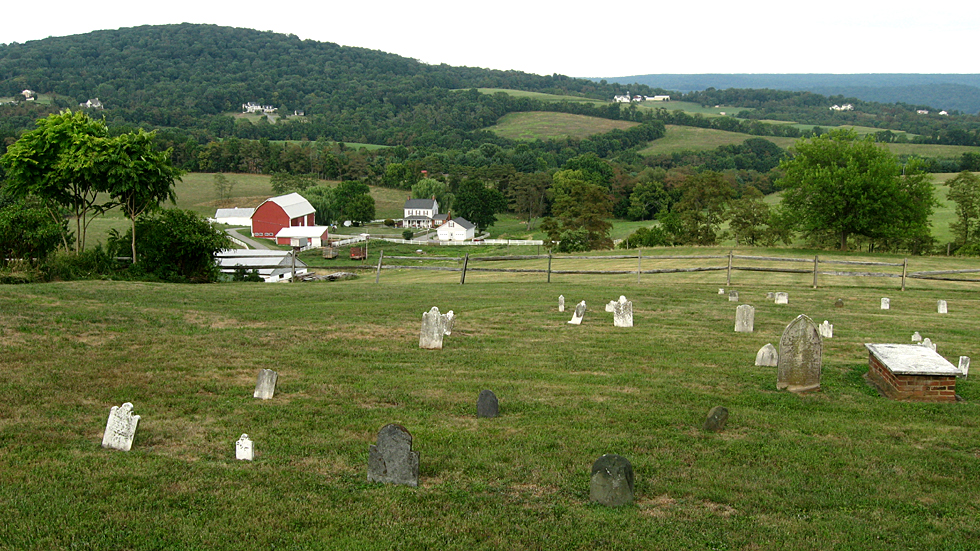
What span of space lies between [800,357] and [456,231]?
80.9 meters

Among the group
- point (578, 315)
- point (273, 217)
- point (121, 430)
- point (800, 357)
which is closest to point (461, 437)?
point (121, 430)

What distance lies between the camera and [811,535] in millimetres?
6391

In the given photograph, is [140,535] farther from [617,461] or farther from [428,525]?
[617,461]

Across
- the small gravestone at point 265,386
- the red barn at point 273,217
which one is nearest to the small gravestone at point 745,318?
the small gravestone at point 265,386

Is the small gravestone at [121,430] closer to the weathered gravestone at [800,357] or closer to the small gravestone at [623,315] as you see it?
the weathered gravestone at [800,357]

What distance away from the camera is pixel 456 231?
91062 mm

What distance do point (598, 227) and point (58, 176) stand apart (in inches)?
1903

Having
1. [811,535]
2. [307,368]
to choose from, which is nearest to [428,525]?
[811,535]

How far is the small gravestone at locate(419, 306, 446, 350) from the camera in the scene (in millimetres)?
14094

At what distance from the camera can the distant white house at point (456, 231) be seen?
90.4m

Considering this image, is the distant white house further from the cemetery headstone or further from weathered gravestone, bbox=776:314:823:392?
weathered gravestone, bbox=776:314:823:392

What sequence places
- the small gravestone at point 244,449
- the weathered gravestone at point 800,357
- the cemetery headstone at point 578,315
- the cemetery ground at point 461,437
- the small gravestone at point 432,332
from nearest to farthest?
the cemetery ground at point 461,437 < the small gravestone at point 244,449 < the weathered gravestone at point 800,357 < the small gravestone at point 432,332 < the cemetery headstone at point 578,315

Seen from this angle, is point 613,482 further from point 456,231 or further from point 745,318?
point 456,231

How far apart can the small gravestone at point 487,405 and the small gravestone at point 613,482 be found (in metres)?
3.02
